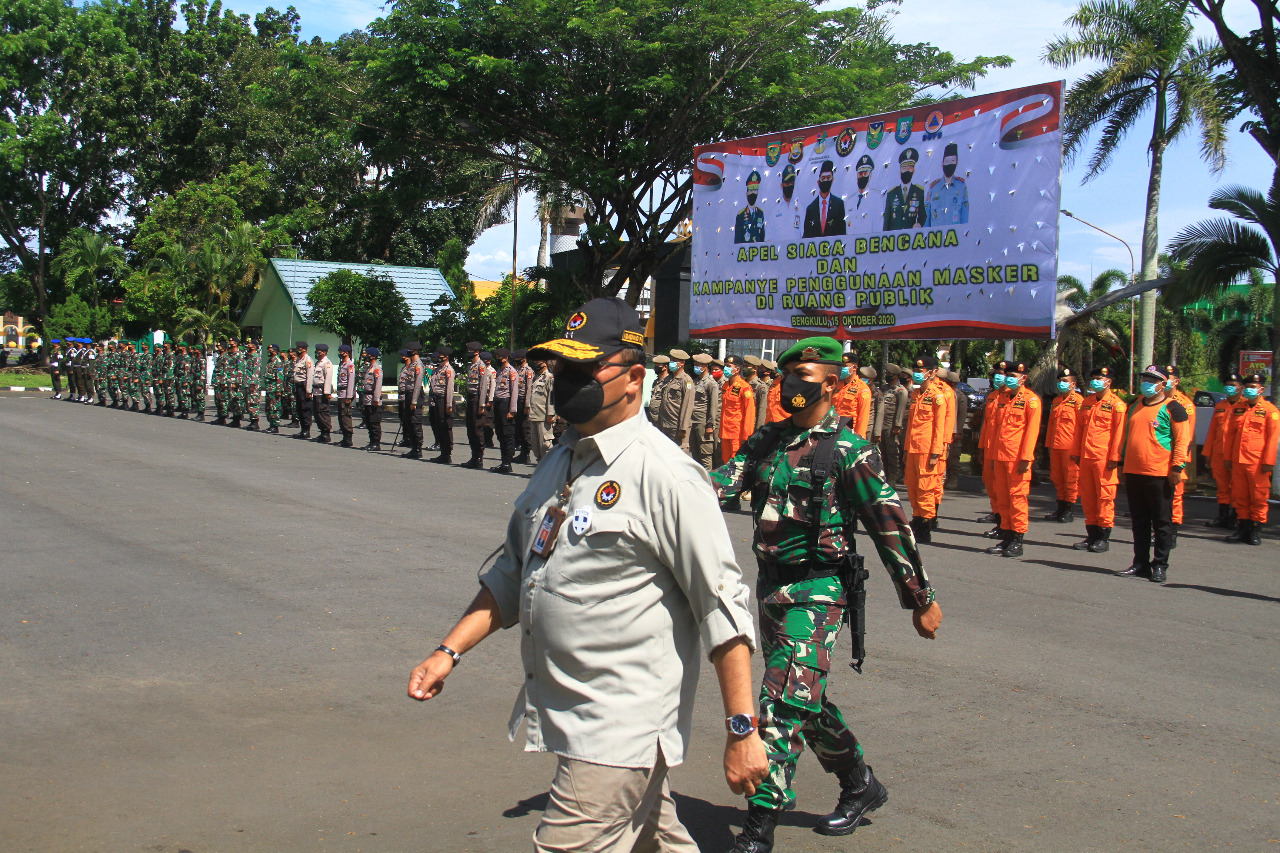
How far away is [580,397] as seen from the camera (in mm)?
2727

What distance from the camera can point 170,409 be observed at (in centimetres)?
2880

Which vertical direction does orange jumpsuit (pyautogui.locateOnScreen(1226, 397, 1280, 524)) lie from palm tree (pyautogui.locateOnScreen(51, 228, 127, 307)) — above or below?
below

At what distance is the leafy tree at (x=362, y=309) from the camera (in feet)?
103

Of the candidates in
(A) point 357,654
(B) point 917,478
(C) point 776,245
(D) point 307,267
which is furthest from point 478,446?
(D) point 307,267

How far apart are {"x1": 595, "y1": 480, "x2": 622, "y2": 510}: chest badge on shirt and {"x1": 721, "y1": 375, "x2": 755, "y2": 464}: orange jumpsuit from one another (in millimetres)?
13520

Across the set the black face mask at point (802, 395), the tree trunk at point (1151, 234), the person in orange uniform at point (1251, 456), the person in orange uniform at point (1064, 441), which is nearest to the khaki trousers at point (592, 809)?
the black face mask at point (802, 395)

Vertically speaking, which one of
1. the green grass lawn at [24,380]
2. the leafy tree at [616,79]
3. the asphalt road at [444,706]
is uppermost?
the leafy tree at [616,79]

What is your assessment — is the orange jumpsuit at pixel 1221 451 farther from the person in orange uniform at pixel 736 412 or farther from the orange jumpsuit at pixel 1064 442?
the person in orange uniform at pixel 736 412

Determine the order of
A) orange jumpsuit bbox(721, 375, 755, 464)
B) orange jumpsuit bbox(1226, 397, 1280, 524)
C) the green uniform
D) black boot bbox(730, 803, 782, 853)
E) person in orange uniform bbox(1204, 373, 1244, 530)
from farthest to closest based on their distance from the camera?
1. orange jumpsuit bbox(721, 375, 755, 464)
2. person in orange uniform bbox(1204, 373, 1244, 530)
3. orange jumpsuit bbox(1226, 397, 1280, 524)
4. the green uniform
5. black boot bbox(730, 803, 782, 853)

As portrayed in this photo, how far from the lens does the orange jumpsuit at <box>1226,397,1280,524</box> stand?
12.1 m

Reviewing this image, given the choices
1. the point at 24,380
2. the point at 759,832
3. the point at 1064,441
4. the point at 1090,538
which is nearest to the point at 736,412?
the point at 1064,441

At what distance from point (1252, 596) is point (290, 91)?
2824 centimetres

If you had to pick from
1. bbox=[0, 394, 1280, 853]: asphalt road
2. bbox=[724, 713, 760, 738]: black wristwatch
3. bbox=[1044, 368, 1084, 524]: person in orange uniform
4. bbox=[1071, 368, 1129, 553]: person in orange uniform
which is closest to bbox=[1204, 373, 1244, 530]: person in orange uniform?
bbox=[1044, 368, 1084, 524]: person in orange uniform

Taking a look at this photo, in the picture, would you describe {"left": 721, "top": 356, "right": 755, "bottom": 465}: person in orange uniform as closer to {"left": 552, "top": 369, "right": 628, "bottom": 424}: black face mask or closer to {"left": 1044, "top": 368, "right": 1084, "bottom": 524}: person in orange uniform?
{"left": 1044, "top": 368, "right": 1084, "bottom": 524}: person in orange uniform
